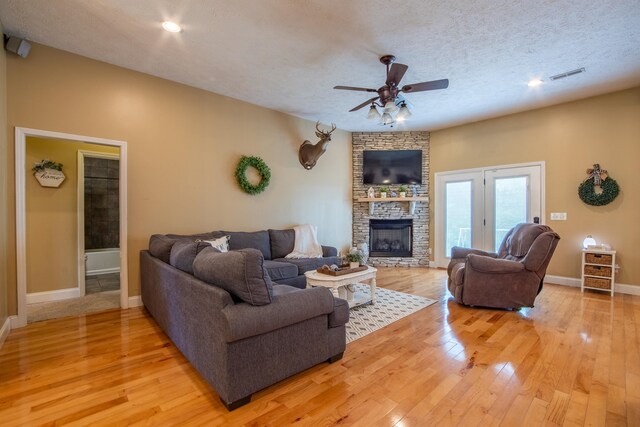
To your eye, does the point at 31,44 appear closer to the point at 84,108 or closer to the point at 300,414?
the point at 84,108

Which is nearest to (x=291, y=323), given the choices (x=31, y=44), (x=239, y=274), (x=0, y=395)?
(x=239, y=274)

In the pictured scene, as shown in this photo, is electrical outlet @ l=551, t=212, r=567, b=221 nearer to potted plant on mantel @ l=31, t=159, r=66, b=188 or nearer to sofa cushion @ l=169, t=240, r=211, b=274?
sofa cushion @ l=169, t=240, r=211, b=274

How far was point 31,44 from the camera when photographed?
310 cm

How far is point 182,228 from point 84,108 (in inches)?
71.0

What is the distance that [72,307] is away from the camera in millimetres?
3670

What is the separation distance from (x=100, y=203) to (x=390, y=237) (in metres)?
6.15

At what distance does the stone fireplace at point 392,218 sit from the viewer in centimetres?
641

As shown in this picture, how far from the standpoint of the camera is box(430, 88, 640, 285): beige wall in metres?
4.27

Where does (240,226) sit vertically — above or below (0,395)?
above

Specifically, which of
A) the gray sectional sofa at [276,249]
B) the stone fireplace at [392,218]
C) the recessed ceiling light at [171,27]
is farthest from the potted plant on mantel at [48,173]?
the stone fireplace at [392,218]

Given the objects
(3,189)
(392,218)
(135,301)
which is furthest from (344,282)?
(3,189)

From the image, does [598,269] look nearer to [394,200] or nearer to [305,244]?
[394,200]

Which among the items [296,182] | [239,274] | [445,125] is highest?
[445,125]

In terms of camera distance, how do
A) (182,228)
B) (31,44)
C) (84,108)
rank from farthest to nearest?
(182,228) → (84,108) → (31,44)
